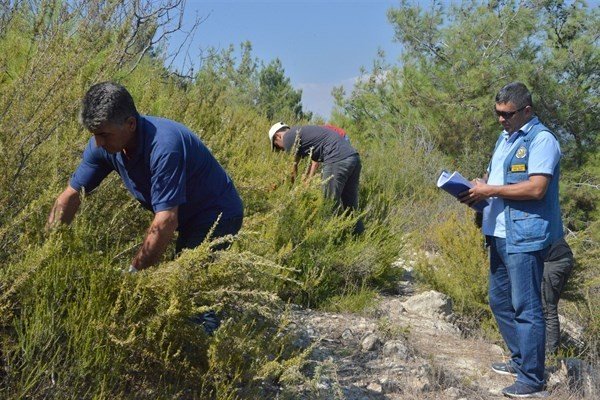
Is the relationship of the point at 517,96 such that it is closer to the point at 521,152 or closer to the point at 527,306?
the point at 521,152

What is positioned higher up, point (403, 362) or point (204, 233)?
point (204, 233)

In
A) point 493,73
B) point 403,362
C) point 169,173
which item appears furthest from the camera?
point 493,73

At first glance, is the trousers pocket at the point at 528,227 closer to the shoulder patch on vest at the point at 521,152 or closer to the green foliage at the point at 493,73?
the shoulder patch on vest at the point at 521,152

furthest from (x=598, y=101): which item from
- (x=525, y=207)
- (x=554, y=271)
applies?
(x=525, y=207)

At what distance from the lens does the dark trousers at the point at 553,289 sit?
16.7 feet

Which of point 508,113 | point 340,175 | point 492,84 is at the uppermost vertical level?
point 492,84

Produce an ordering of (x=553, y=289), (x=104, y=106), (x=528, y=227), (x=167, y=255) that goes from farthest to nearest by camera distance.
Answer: (x=553, y=289)
(x=528, y=227)
(x=167, y=255)
(x=104, y=106)

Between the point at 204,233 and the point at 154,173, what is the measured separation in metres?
0.53

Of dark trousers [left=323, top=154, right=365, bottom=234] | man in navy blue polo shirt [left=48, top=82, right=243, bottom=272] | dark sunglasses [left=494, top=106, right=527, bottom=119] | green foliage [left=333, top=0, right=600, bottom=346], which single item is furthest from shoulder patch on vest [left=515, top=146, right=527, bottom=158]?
green foliage [left=333, top=0, right=600, bottom=346]

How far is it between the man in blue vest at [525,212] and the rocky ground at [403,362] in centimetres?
34

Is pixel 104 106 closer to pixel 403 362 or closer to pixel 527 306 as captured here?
pixel 403 362

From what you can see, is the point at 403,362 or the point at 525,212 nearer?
the point at 525,212

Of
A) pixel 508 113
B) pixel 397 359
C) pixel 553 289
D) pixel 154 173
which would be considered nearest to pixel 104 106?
pixel 154 173

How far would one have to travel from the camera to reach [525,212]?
13.9 ft
